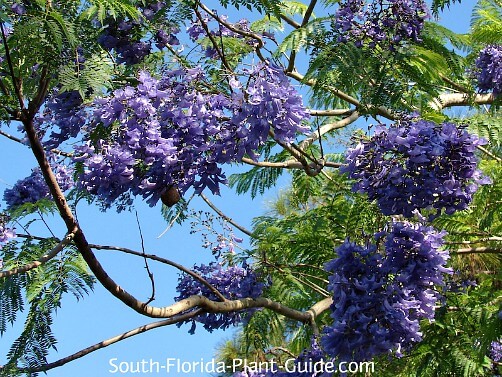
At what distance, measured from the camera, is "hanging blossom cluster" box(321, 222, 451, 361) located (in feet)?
12.7

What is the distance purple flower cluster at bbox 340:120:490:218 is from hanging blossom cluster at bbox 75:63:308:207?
1.36 ft

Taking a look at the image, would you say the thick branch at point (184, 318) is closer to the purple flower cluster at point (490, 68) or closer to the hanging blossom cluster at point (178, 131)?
the hanging blossom cluster at point (178, 131)

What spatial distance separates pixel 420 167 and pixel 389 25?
1.39 m

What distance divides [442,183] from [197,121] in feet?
4.07

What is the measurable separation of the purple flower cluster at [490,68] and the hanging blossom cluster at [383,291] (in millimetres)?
2924

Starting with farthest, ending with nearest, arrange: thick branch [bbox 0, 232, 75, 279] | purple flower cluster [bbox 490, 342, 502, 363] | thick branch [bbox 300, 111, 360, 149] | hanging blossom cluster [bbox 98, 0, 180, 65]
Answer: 1. purple flower cluster [bbox 490, 342, 502, 363]
2. hanging blossom cluster [bbox 98, 0, 180, 65]
3. thick branch [bbox 300, 111, 360, 149]
4. thick branch [bbox 0, 232, 75, 279]

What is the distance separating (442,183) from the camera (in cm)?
364

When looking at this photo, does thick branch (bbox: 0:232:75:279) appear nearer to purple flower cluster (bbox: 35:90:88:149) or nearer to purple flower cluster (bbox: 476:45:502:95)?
purple flower cluster (bbox: 35:90:88:149)

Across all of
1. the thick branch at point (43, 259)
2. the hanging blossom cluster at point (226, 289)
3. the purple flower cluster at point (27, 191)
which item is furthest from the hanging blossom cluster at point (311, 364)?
the purple flower cluster at point (27, 191)

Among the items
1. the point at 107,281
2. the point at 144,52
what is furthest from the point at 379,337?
the point at 144,52

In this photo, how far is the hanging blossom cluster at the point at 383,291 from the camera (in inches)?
152

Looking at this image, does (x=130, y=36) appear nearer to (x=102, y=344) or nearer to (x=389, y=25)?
(x=389, y=25)

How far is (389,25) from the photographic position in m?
4.69

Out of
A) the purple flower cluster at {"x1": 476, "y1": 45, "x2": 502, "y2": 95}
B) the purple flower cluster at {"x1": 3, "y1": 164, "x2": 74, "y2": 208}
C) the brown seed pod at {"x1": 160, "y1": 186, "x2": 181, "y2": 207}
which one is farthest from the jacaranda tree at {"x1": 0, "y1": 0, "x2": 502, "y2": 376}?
the purple flower cluster at {"x1": 3, "y1": 164, "x2": 74, "y2": 208}
